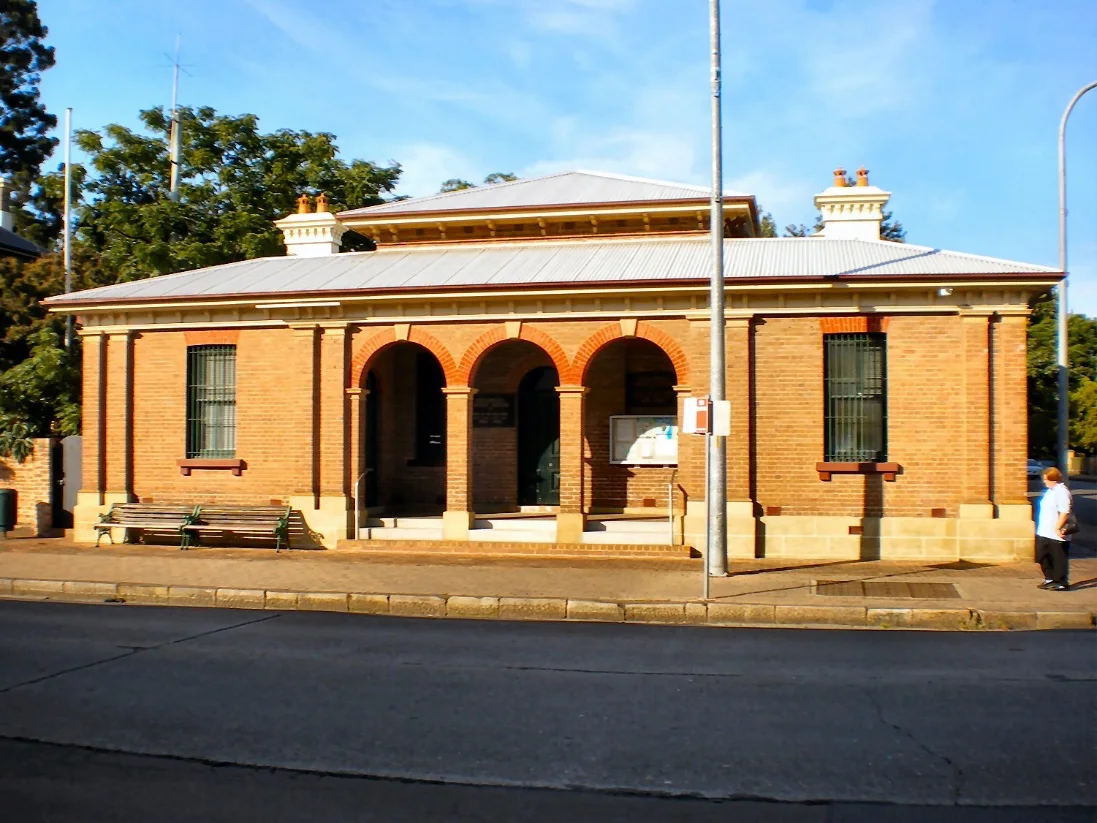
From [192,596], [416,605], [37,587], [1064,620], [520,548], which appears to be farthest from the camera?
[520,548]

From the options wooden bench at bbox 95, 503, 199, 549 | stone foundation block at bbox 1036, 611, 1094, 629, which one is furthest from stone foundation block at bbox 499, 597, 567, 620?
wooden bench at bbox 95, 503, 199, 549

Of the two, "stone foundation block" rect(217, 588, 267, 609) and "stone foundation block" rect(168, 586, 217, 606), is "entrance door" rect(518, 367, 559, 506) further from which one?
"stone foundation block" rect(168, 586, 217, 606)

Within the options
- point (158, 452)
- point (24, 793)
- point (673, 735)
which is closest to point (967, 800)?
point (673, 735)

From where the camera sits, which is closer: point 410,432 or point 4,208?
point 410,432

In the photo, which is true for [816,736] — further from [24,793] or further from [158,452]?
[158,452]

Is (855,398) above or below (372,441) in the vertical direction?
above

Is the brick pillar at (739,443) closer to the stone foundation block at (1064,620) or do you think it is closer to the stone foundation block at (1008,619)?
the stone foundation block at (1008,619)

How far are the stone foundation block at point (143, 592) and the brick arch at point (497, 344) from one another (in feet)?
19.1

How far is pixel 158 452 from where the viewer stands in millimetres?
17781

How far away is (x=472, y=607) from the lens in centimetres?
1162

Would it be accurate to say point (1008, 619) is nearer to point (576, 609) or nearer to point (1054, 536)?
point (1054, 536)

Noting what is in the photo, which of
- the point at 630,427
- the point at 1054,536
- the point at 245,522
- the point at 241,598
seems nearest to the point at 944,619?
the point at 1054,536

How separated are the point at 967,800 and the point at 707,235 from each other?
47.1 feet

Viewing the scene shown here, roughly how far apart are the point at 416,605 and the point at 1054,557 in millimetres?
7554
